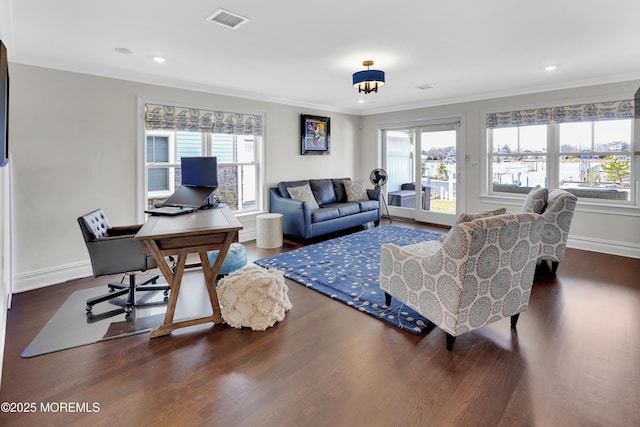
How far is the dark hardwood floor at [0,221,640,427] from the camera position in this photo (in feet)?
5.65

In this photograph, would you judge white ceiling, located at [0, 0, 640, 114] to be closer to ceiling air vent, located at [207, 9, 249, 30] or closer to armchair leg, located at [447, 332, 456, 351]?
ceiling air vent, located at [207, 9, 249, 30]

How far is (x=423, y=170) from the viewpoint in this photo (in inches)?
→ 271

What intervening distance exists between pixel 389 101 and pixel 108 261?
17.4ft

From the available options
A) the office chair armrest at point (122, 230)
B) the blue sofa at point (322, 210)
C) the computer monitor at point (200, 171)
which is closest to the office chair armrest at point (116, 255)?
the office chair armrest at point (122, 230)

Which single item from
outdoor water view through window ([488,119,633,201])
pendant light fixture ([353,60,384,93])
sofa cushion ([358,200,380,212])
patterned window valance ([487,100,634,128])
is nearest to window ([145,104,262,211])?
sofa cushion ([358,200,380,212])

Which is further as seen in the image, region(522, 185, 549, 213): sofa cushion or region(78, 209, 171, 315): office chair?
region(522, 185, 549, 213): sofa cushion

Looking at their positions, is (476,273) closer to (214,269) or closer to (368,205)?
(214,269)

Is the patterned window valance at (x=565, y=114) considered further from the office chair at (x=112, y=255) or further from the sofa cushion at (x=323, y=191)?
the office chair at (x=112, y=255)

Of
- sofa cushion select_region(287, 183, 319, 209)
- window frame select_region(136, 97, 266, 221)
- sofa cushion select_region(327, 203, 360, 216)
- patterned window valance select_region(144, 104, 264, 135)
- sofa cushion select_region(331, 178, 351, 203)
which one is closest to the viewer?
window frame select_region(136, 97, 266, 221)

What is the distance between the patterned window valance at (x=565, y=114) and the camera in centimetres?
449

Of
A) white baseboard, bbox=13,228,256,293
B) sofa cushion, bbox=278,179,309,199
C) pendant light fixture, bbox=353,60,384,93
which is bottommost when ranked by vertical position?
white baseboard, bbox=13,228,256,293

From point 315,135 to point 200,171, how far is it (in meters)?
3.48

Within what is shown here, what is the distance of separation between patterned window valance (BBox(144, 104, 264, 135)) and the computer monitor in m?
1.37

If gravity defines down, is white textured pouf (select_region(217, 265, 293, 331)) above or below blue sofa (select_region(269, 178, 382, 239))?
below
